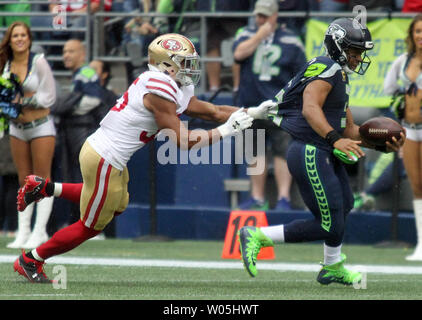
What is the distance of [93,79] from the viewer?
35.0 ft

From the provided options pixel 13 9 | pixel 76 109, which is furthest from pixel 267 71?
pixel 13 9

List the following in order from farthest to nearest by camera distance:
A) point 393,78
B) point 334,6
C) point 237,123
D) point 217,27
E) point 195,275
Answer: point 217,27
point 334,6
point 393,78
point 195,275
point 237,123

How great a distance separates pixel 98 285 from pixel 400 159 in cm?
475

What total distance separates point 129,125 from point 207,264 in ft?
7.71

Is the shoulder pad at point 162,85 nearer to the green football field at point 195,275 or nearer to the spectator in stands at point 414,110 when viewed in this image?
the green football field at point 195,275

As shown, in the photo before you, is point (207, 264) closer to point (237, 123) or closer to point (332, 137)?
point (332, 137)

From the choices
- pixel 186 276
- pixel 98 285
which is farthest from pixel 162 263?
pixel 98 285

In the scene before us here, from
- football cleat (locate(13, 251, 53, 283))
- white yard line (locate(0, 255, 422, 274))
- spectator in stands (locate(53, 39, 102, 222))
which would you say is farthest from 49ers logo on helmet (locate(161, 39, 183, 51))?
spectator in stands (locate(53, 39, 102, 222))

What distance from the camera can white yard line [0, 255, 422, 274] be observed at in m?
8.14

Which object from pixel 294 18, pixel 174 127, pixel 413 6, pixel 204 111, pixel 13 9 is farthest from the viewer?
pixel 13 9

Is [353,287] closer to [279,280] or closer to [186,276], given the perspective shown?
[279,280]

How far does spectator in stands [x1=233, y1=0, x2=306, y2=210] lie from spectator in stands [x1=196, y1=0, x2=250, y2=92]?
783 millimetres

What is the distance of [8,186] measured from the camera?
10.9m

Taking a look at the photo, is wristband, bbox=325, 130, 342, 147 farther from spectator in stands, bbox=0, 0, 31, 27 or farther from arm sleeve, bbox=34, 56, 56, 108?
spectator in stands, bbox=0, 0, 31, 27
